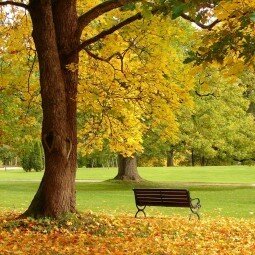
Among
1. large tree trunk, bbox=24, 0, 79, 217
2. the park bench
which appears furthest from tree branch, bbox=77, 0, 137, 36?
the park bench

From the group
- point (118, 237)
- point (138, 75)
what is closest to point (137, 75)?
point (138, 75)

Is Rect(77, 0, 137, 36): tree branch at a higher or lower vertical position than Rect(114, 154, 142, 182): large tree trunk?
higher

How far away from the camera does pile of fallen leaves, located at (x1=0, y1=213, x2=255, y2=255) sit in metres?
8.23

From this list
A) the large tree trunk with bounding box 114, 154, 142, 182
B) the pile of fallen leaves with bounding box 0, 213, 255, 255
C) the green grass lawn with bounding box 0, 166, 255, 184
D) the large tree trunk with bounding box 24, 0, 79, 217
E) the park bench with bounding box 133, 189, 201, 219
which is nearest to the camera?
the pile of fallen leaves with bounding box 0, 213, 255, 255

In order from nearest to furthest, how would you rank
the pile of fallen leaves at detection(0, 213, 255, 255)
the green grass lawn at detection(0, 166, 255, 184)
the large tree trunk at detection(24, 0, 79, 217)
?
1. the pile of fallen leaves at detection(0, 213, 255, 255)
2. the large tree trunk at detection(24, 0, 79, 217)
3. the green grass lawn at detection(0, 166, 255, 184)

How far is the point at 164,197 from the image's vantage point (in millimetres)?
13523

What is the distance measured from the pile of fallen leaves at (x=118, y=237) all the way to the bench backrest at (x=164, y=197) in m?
1.54

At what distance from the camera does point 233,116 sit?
29375 mm

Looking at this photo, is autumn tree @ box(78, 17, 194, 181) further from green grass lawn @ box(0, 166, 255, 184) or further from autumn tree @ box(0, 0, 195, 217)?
green grass lawn @ box(0, 166, 255, 184)

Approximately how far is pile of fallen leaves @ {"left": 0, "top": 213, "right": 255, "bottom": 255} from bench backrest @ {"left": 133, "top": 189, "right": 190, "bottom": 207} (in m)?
1.54

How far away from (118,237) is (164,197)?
4.24 m

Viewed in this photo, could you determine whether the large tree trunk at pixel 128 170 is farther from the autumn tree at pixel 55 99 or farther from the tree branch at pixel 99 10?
the tree branch at pixel 99 10

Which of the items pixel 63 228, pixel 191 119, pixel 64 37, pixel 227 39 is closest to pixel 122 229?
pixel 63 228

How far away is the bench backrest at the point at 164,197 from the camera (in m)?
13.2
